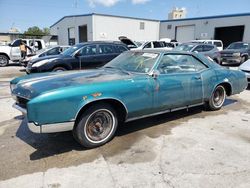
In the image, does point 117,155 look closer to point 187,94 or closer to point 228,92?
point 187,94

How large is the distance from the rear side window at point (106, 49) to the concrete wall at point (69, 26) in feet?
66.7

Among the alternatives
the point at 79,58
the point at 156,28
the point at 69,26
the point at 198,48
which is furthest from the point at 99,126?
the point at 69,26

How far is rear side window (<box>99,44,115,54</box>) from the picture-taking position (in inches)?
404

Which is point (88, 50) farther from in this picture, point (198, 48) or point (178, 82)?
point (198, 48)

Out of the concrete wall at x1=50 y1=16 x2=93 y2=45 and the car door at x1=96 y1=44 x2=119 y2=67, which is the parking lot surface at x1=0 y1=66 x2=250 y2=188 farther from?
the concrete wall at x1=50 y1=16 x2=93 y2=45

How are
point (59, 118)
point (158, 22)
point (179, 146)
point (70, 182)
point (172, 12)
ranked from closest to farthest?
point (70, 182) < point (59, 118) < point (179, 146) < point (158, 22) < point (172, 12)

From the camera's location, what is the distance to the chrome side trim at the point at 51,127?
10.8 ft

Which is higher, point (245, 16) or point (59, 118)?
point (245, 16)

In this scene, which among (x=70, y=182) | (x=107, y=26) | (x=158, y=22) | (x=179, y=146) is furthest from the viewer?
(x=158, y=22)

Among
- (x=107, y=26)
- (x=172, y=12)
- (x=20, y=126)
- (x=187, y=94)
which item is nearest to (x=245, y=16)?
(x=107, y=26)

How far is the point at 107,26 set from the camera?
30.3m

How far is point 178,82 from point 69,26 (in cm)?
3400

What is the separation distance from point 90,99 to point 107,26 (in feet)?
92.2

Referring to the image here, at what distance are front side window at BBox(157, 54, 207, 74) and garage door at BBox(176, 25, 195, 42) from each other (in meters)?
27.9
